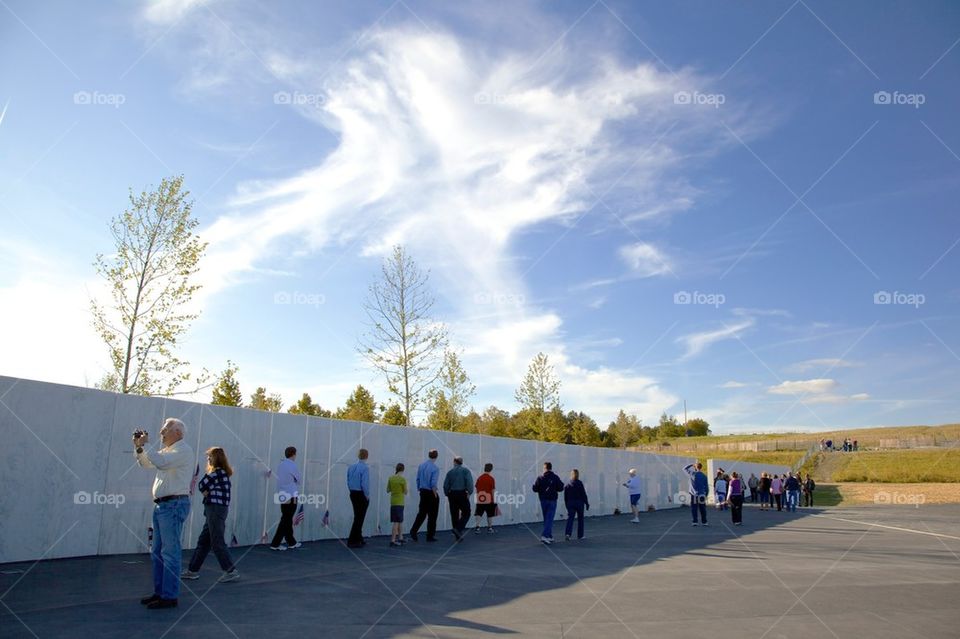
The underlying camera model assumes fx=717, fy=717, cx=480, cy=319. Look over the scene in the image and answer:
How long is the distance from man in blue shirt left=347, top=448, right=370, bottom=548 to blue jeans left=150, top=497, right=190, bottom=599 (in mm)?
7215

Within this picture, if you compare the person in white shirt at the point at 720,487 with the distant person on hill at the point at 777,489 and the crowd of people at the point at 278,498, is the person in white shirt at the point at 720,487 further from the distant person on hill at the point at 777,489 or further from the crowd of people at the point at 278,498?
the distant person on hill at the point at 777,489

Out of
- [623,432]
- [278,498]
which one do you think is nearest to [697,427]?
[623,432]

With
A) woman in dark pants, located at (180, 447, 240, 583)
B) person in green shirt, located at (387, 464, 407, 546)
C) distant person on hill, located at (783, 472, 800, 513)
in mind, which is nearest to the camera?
woman in dark pants, located at (180, 447, 240, 583)

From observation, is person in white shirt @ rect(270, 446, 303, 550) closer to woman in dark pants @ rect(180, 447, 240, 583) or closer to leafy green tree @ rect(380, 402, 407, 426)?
woman in dark pants @ rect(180, 447, 240, 583)

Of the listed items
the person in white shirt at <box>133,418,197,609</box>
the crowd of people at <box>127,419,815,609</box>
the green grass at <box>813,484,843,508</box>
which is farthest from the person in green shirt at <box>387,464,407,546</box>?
the green grass at <box>813,484,843,508</box>

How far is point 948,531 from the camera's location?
22.1m

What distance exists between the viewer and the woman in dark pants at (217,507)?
9242 millimetres

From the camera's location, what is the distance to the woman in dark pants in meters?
9.24

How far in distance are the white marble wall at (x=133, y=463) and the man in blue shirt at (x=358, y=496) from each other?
4.21 feet

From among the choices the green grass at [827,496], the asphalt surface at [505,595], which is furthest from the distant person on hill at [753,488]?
the asphalt surface at [505,595]

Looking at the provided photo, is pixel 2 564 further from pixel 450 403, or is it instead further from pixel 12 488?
pixel 450 403

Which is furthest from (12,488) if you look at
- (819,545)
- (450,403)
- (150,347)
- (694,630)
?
(450,403)

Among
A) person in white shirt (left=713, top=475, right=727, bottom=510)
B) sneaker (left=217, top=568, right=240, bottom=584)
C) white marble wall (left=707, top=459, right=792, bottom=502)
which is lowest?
sneaker (left=217, top=568, right=240, bottom=584)

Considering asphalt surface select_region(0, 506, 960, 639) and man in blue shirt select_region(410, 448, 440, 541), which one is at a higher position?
man in blue shirt select_region(410, 448, 440, 541)
